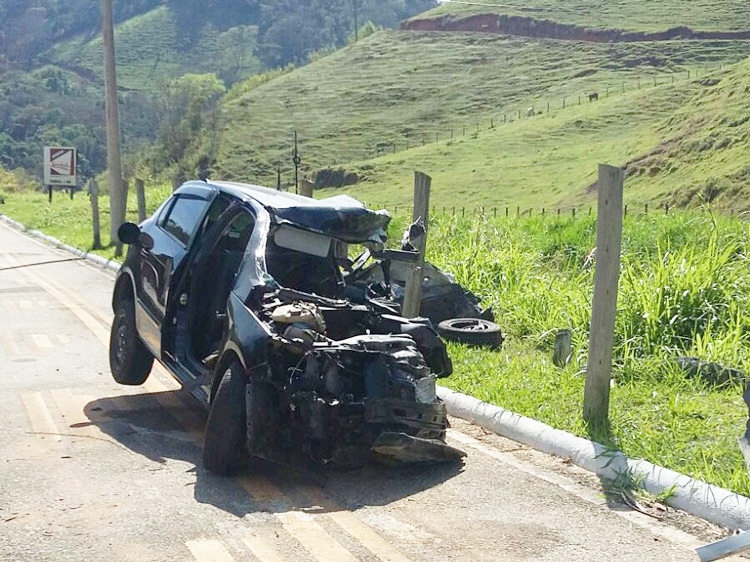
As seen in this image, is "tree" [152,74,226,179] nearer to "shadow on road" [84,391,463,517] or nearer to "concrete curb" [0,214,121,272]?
"concrete curb" [0,214,121,272]

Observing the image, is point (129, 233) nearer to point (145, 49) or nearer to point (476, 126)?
point (476, 126)

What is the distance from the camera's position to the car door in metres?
7.45

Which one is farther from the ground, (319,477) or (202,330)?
(202,330)

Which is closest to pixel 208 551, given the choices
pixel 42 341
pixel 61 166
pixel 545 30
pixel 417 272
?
pixel 417 272

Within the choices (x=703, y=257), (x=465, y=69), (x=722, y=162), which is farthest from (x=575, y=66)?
(x=703, y=257)

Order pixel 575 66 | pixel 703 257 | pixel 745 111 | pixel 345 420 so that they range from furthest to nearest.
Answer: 1. pixel 575 66
2. pixel 745 111
3. pixel 703 257
4. pixel 345 420

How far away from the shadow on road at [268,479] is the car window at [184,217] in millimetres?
1385

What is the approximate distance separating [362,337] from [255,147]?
7694cm

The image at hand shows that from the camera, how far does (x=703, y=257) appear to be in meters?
10.1

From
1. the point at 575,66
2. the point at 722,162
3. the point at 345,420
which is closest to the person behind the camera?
the point at 345,420

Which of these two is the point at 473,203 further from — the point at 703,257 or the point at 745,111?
the point at 703,257

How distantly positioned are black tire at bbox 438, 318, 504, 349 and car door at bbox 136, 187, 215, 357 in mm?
2980

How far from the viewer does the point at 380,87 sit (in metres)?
95.0

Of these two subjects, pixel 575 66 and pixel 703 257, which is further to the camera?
pixel 575 66
